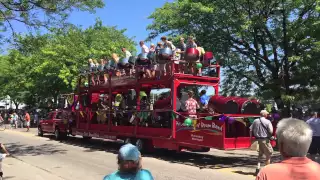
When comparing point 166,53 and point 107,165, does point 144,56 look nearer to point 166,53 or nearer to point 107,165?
point 166,53

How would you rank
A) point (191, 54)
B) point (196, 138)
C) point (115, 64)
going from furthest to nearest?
point (115, 64), point (191, 54), point (196, 138)

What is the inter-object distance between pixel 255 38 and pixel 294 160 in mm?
18440

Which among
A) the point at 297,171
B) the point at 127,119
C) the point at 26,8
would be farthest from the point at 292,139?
the point at 127,119

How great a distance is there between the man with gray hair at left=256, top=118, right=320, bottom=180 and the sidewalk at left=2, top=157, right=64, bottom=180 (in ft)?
25.3

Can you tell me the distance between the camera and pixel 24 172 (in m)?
10.3

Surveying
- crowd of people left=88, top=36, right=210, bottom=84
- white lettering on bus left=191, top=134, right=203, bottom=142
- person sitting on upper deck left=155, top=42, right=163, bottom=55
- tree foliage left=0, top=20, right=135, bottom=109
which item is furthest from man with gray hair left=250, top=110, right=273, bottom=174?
tree foliage left=0, top=20, right=135, bottom=109

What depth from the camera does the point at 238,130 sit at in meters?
12.3

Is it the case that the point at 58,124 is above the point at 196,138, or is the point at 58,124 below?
above

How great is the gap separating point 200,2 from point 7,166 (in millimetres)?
12472

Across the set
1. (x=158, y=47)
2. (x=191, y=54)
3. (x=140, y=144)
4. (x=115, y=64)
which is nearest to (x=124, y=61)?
(x=115, y=64)

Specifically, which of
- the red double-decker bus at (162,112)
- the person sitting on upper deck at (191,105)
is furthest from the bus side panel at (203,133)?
the person sitting on upper deck at (191,105)

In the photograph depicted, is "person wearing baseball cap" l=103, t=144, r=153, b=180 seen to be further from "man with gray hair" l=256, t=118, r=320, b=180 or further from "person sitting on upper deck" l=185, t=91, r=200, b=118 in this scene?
"person sitting on upper deck" l=185, t=91, r=200, b=118

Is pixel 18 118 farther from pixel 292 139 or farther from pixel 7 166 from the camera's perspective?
pixel 292 139

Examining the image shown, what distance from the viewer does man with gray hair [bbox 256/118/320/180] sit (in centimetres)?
272
